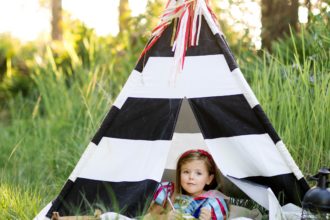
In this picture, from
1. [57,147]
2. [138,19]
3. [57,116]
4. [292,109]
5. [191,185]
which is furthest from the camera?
[138,19]

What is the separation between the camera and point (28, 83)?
7.94 metres

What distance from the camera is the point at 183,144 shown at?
3988mm

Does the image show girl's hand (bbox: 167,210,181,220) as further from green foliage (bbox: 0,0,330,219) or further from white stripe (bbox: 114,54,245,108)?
green foliage (bbox: 0,0,330,219)

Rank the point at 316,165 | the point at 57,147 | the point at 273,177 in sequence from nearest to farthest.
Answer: the point at 273,177 → the point at 316,165 → the point at 57,147

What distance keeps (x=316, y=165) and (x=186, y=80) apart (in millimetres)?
1167

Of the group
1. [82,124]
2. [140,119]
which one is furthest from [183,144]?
[82,124]

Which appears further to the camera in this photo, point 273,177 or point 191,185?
point 191,185

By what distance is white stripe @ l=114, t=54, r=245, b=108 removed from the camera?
10.5ft

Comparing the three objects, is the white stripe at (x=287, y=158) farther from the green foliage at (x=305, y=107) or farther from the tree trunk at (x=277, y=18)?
the tree trunk at (x=277, y=18)

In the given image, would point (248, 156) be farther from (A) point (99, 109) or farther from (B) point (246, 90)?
(A) point (99, 109)

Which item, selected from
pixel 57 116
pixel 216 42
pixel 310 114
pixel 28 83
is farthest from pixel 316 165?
pixel 28 83

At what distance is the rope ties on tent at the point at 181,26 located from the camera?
10.5ft

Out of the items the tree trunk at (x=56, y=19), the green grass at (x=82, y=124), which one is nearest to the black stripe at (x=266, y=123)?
the green grass at (x=82, y=124)

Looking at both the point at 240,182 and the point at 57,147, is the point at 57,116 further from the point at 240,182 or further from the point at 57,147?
the point at 240,182
